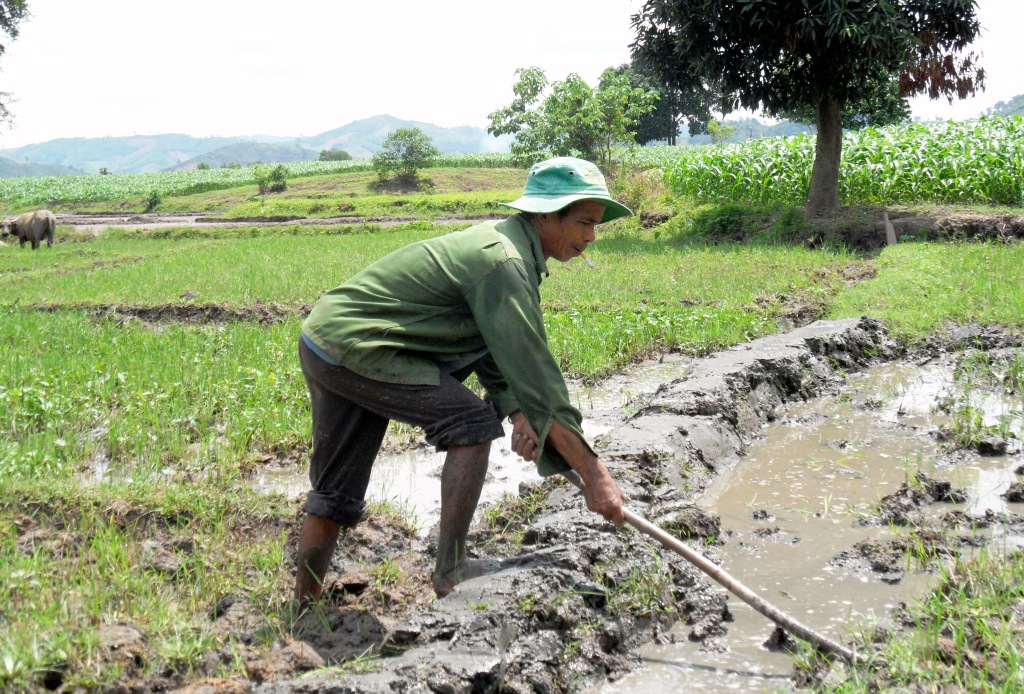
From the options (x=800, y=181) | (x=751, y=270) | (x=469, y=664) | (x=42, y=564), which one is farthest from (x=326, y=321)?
(x=800, y=181)

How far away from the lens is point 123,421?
17.4 ft

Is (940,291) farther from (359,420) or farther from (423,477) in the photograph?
(359,420)

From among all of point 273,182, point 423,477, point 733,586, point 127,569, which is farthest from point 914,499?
point 273,182

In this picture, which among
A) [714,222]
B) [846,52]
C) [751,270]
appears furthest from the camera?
[714,222]

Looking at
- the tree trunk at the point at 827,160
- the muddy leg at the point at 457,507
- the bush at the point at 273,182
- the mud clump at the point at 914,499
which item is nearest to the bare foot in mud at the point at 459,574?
the muddy leg at the point at 457,507

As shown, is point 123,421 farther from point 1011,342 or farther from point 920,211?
point 920,211

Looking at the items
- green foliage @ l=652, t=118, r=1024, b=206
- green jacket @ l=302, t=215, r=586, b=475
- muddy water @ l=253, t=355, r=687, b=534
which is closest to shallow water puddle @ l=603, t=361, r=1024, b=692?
green jacket @ l=302, t=215, r=586, b=475

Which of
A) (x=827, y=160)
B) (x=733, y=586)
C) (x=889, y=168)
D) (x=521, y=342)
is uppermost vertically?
(x=827, y=160)

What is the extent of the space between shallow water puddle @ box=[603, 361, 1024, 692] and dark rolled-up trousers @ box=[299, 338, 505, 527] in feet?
3.08

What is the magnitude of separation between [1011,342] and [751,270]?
405 cm

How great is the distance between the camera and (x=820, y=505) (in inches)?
166

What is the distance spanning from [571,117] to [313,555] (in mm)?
18573

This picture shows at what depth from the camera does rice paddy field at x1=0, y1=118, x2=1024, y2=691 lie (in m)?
3.26

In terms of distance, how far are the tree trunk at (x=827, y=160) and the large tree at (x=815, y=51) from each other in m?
0.02
